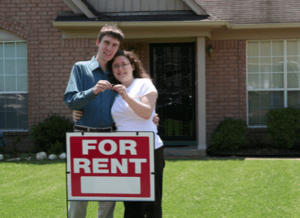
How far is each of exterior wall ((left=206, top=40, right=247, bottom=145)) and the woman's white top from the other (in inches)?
270

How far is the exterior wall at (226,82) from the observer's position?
31.8ft

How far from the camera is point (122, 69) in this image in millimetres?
3086

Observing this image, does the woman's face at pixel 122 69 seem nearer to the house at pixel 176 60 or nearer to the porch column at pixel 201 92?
the porch column at pixel 201 92

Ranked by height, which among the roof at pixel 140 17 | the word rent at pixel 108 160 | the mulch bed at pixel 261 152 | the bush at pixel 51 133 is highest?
the roof at pixel 140 17

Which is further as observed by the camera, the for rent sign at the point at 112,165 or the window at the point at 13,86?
the window at the point at 13,86

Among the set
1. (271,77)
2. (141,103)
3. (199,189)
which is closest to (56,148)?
(199,189)

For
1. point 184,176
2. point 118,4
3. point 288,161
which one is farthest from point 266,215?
point 118,4

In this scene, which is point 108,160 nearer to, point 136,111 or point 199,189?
point 136,111

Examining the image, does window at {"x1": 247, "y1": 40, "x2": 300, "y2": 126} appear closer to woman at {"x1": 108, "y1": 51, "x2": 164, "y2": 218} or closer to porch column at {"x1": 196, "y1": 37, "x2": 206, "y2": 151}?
porch column at {"x1": 196, "y1": 37, "x2": 206, "y2": 151}

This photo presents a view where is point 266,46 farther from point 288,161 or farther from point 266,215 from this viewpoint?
point 266,215

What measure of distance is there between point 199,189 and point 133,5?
524 centimetres

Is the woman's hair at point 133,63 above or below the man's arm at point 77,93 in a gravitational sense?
above

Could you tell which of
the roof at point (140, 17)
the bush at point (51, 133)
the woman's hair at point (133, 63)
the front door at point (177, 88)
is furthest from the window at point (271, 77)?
the woman's hair at point (133, 63)

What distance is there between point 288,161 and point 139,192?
5.92m
